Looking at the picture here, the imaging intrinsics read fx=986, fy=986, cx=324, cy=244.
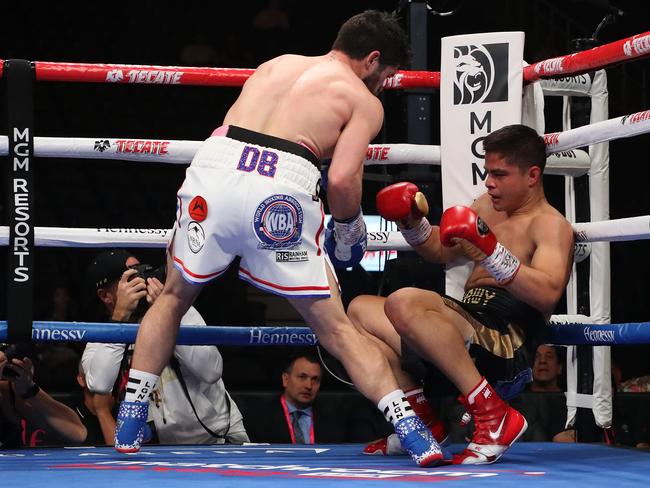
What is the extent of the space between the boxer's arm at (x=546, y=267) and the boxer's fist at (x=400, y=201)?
318 millimetres

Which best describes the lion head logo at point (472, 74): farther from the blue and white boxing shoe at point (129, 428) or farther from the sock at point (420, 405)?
the blue and white boxing shoe at point (129, 428)

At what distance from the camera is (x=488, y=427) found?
2338mm

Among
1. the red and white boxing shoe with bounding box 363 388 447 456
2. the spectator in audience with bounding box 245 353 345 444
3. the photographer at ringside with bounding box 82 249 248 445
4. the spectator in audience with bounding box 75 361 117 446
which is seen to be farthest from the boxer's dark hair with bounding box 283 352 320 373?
the red and white boxing shoe with bounding box 363 388 447 456

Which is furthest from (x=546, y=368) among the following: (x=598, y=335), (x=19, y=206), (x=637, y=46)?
(x=19, y=206)

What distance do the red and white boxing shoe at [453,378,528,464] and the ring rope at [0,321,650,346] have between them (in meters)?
0.44

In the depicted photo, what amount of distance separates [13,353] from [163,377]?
2.01ft

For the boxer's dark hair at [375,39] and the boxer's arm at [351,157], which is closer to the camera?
the boxer's arm at [351,157]

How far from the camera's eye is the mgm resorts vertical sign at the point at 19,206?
8.52 feet

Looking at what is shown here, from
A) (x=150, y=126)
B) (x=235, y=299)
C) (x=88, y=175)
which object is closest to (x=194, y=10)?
(x=150, y=126)

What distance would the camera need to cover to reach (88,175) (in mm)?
6906

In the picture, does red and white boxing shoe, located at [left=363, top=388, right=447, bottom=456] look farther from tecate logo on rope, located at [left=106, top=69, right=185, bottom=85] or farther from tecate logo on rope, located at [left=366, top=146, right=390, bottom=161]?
tecate logo on rope, located at [left=106, top=69, right=185, bottom=85]

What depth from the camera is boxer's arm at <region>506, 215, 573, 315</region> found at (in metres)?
2.45

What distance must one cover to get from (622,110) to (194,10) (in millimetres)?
3513

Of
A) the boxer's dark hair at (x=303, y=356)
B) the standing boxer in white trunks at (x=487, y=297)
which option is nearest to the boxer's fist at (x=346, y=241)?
the standing boxer in white trunks at (x=487, y=297)
